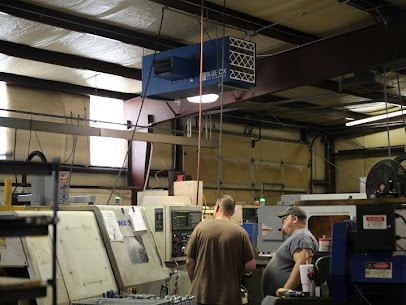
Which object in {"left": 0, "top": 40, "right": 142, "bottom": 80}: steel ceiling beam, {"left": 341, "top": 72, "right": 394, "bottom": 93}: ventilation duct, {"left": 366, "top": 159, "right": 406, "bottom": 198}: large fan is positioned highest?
{"left": 0, "top": 40, "right": 142, "bottom": 80}: steel ceiling beam

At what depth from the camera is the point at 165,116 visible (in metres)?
7.74

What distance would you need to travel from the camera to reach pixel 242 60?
215 inches

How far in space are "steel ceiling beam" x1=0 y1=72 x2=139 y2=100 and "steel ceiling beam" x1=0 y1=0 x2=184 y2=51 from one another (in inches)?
71.1

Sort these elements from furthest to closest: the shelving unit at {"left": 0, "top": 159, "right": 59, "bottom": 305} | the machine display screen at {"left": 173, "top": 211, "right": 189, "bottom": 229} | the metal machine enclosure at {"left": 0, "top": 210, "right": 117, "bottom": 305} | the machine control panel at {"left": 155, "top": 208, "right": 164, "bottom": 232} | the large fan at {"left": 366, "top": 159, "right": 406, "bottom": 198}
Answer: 1. the machine display screen at {"left": 173, "top": 211, "right": 189, "bottom": 229}
2. the machine control panel at {"left": 155, "top": 208, "right": 164, "bottom": 232}
3. the large fan at {"left": 366, "top": 159, "right": 406, "bottom": 198}
4. the metal machine enclosure at {"left": 0, "top": 210, "right": 117, "bottom": 305}
5. the shelving unit at {"left": 0, "top": 159, "right": 59, "bottom": 305}

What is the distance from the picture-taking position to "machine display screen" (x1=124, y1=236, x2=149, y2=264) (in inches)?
189

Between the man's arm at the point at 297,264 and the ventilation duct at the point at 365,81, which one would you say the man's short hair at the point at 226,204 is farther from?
the ventilation duct at the point at 365,81

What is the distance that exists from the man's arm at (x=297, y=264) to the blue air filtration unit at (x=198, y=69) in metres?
1.63

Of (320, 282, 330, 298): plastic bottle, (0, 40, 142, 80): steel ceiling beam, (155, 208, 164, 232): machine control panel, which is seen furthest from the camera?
(0, 40, 142, 80): steel ceiling beam

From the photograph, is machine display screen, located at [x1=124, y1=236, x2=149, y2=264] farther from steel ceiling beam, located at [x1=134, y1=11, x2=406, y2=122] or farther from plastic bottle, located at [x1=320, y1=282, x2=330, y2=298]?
plastic bottle, located at [x1=320, y1=282, x2=330, y2=298]

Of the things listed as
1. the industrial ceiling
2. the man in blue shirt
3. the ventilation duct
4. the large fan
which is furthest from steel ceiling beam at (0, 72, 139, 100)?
the large fan

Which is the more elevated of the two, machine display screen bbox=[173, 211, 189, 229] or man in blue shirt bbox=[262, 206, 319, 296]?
machine display screen bbox=[173, 211, 189, 229]

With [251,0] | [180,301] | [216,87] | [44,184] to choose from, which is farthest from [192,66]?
[180,301]

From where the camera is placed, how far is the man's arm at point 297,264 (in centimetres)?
431

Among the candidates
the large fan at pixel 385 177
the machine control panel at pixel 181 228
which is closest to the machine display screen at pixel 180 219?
the machine control panel at pixel 181 228
